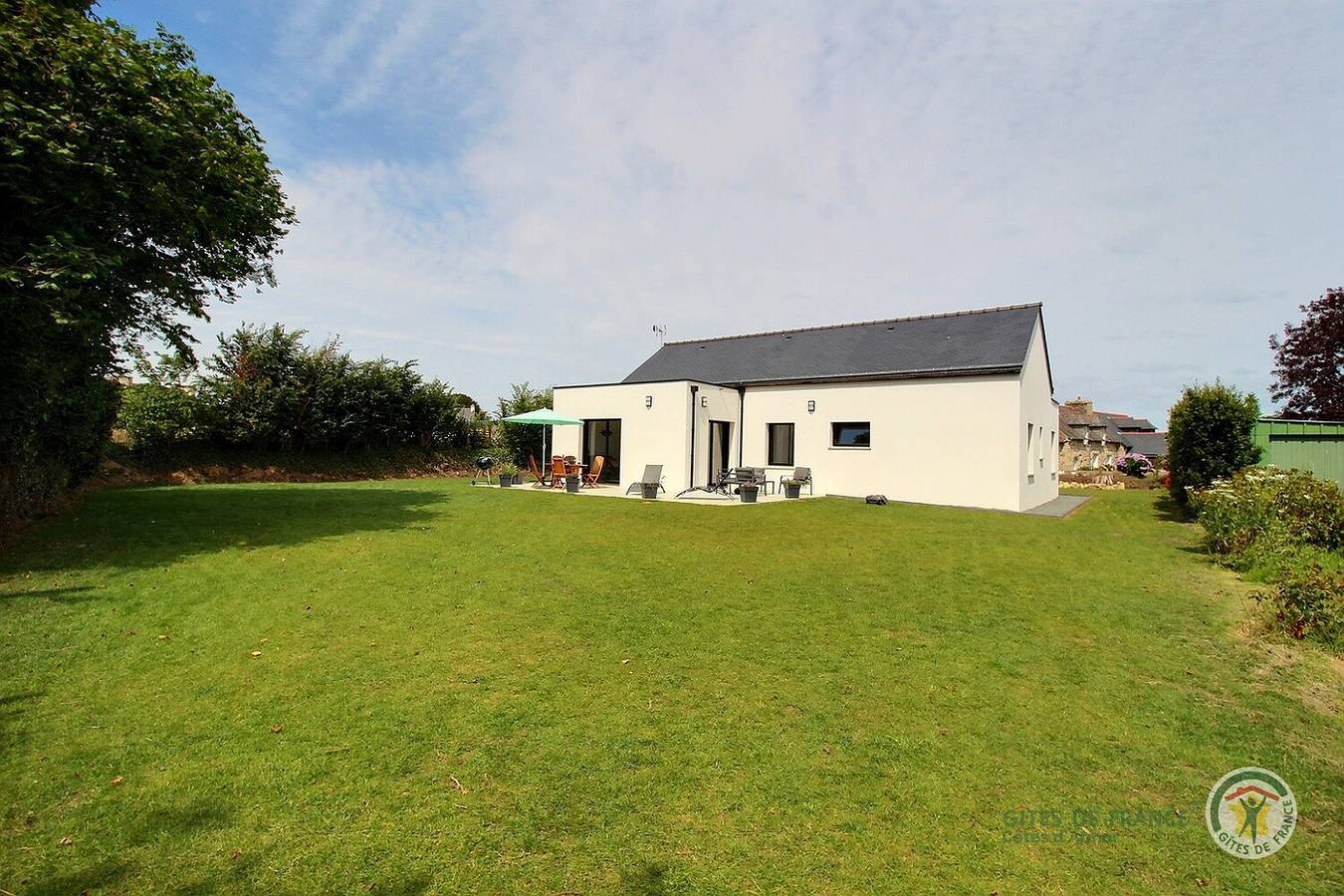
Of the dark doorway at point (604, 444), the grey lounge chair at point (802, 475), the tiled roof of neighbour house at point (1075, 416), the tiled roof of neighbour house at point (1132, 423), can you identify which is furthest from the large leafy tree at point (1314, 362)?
the tiled roof of neighbour house at point (1132, 423)

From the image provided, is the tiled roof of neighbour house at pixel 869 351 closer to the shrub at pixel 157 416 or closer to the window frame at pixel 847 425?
the window frame at pixel 847 425

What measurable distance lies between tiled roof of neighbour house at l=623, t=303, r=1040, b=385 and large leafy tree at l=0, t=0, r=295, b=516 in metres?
11.3

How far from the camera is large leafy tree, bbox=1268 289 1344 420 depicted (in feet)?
64.2

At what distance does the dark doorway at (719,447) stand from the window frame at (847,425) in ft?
11.5

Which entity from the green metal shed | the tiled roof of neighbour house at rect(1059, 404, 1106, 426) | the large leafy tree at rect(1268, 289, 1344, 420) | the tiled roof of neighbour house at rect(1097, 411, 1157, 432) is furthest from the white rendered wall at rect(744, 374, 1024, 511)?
the tiled roof of neighbour house at rect(1097, 411, 1157, 432)

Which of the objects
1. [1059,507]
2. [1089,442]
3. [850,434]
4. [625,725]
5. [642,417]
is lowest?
[625,725]

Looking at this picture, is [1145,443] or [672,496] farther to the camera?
[1145,443]

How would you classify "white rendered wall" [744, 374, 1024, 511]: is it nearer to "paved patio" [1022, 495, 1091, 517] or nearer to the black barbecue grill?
"paved patio" [1022, 495, 1091, 517]

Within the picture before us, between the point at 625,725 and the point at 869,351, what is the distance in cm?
1743

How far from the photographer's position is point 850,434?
17312mm

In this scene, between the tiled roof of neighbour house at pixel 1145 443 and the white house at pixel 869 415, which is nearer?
the white house at pixel 869 415

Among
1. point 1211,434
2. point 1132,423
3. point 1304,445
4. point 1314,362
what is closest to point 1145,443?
point 1132,423

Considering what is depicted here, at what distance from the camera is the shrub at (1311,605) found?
5.22 m

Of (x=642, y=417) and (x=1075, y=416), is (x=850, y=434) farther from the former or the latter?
(x=1075, y=416)
